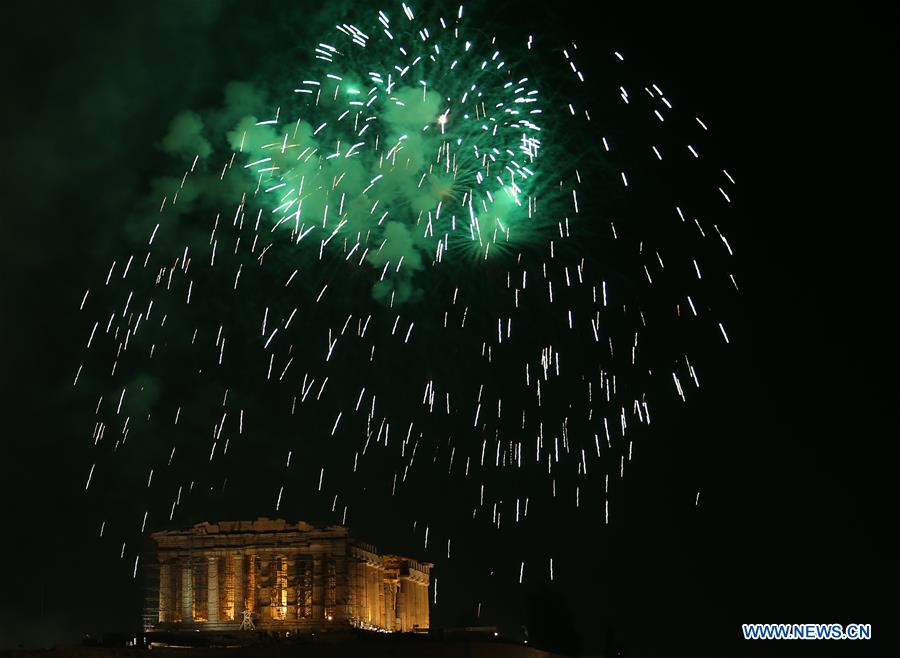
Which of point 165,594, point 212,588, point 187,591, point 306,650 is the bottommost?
point 306,650

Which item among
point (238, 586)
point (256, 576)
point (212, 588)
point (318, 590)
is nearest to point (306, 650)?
point (318, 590)

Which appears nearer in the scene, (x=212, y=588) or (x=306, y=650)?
(x=306, y=650)

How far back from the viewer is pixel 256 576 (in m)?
80.3

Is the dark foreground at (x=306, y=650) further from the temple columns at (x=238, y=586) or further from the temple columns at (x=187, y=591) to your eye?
the temple columns at (x=187, y=591)

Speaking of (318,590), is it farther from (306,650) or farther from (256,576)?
(306,650)

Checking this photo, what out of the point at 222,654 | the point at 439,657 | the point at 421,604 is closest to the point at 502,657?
the point at 439,657

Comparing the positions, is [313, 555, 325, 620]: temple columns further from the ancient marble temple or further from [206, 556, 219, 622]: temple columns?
[206, 556, 219, 622]: temple columns

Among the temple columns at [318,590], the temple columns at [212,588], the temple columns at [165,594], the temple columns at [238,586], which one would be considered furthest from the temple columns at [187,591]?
the temple columns at [318,590]

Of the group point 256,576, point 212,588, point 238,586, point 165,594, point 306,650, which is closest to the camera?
point 306,650

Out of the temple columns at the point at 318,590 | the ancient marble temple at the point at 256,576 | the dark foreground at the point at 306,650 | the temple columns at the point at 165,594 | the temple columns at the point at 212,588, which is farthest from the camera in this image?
the temple columns at the point at 165,594

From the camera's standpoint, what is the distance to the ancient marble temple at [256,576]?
260 ft

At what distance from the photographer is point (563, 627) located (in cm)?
9100

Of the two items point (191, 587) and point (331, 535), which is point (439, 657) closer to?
point (331, 535)

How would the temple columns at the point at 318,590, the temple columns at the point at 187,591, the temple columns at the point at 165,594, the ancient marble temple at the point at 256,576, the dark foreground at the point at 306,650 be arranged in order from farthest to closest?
the temple columns at the point at 165,594 → the temple columns at the point at 187,591 → the ancient marble temple at the point at 256,576 → the temple columns at the point at 318,590 → the dark foreground at the point at 306,650
